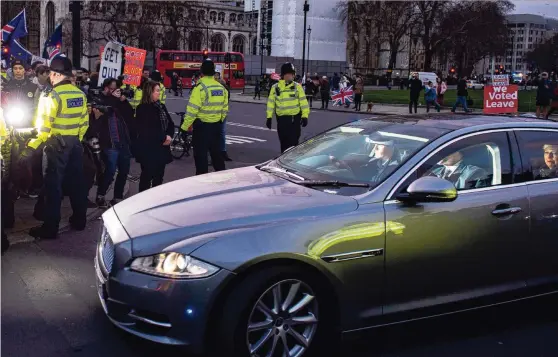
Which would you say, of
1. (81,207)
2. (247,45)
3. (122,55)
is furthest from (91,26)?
(81,207)

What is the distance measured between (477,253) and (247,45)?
355ft

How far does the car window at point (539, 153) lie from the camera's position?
15.1 ft

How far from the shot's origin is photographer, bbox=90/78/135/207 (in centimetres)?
837

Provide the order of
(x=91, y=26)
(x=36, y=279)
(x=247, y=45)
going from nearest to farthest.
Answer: (x=36, y=279) → (x=91, y=26) → (x=247, y=45)

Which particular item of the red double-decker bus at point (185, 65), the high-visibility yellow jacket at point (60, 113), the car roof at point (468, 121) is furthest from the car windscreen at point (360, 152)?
the red double-decker bus at point (185, 65)

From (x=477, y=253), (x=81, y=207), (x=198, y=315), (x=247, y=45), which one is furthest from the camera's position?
(x=247, y=45)

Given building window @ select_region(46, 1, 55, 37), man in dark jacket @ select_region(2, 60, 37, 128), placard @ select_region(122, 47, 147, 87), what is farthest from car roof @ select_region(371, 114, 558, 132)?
building window @ select_region(46, 1, 55, 37)

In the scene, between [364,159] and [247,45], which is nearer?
[364,159]

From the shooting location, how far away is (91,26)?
75188 mm

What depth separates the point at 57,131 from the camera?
6.76 metres

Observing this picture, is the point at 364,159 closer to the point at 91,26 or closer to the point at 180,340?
the point at 180,340

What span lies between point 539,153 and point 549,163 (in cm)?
11

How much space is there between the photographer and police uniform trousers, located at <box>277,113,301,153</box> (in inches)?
122

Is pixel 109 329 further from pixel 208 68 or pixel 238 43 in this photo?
pixel 238 43
